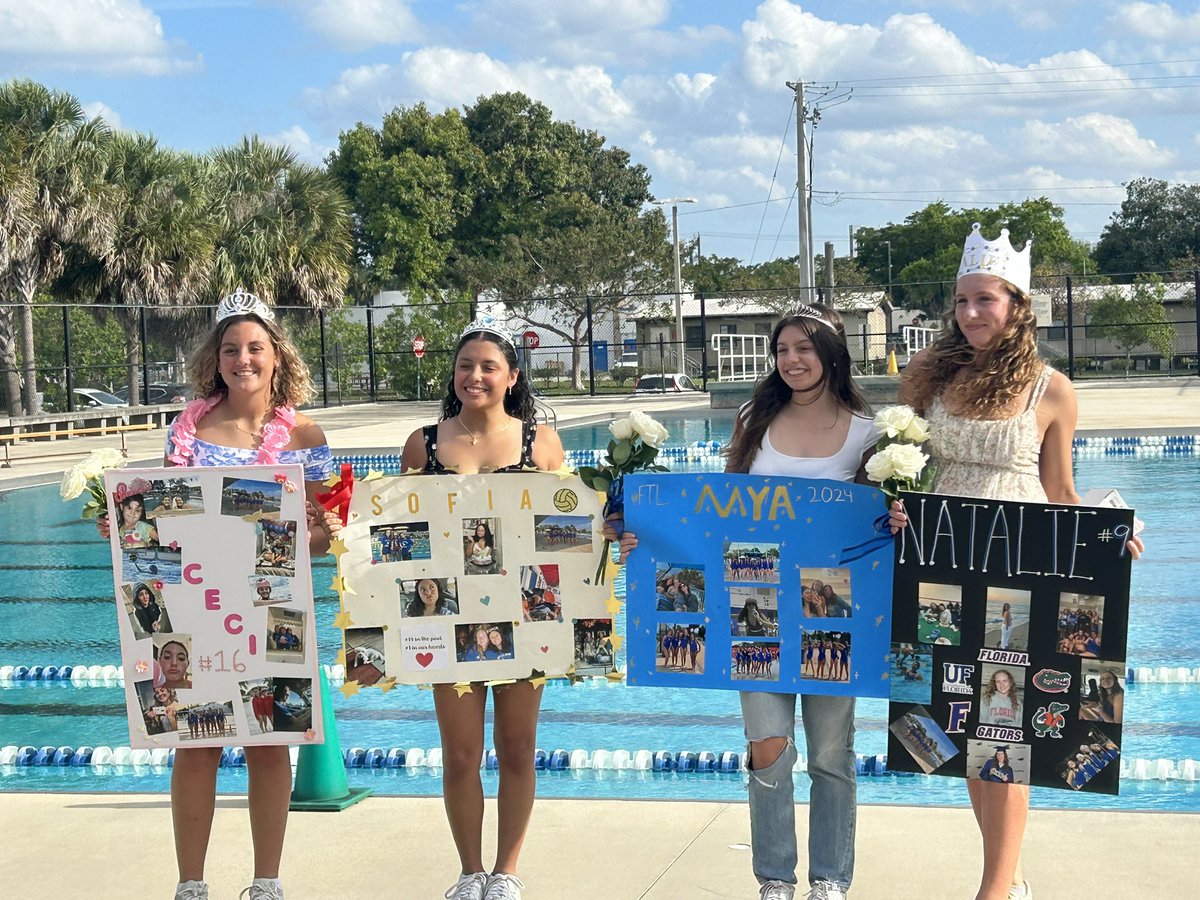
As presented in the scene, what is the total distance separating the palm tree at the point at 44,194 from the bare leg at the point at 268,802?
26169 mm

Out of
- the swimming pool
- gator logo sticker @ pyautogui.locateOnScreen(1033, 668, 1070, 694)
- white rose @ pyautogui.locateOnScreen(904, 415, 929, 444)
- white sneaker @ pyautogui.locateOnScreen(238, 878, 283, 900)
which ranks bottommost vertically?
the swimming pool

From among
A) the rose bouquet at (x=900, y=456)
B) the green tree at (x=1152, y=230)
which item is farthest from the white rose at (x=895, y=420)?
the green tree at (x=1152, y=230)

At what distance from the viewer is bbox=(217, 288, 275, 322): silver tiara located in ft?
13.0

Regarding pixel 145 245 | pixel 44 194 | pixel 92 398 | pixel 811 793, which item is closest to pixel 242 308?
pixel 811 793

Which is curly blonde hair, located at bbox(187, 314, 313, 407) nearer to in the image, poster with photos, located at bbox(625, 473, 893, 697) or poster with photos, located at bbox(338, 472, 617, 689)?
poster with photos, located at bbox(338, 472, 617, 689)

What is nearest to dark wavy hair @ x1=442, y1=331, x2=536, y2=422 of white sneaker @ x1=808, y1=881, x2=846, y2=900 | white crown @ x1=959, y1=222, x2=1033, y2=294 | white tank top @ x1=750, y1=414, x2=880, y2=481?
white tank top @ x1=750, y1=414, x2=880, y2=481

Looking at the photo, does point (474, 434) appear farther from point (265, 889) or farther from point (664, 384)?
point (664, 384)

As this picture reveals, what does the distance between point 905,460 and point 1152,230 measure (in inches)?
3112

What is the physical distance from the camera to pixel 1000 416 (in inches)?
144

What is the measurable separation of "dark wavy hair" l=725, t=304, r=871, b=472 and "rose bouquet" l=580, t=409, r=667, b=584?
24 centimetres

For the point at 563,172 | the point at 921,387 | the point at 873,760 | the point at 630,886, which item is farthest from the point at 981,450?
the point at 563,172

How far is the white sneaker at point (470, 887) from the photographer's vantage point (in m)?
3.79

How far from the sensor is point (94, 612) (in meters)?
10.3

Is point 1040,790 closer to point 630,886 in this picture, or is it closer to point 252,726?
point 630,886
